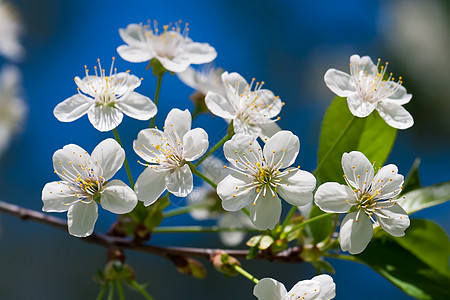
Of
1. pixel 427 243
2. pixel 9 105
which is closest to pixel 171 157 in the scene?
pixel 427 243

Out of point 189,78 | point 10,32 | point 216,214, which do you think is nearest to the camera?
point 189,78

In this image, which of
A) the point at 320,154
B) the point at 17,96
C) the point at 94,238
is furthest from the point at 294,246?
the point at 17,96

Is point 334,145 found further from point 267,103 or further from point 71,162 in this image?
point 71,162

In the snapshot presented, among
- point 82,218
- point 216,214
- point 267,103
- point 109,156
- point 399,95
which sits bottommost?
point 82,218

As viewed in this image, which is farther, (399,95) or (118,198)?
(399,95)

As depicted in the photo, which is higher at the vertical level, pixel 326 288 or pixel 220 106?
pixel 220 106

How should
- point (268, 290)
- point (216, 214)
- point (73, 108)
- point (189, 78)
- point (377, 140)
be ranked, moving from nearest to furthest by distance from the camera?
point (268, 290), point (73, 108), point (377, 140), point (189, 78), point (216, 214)
